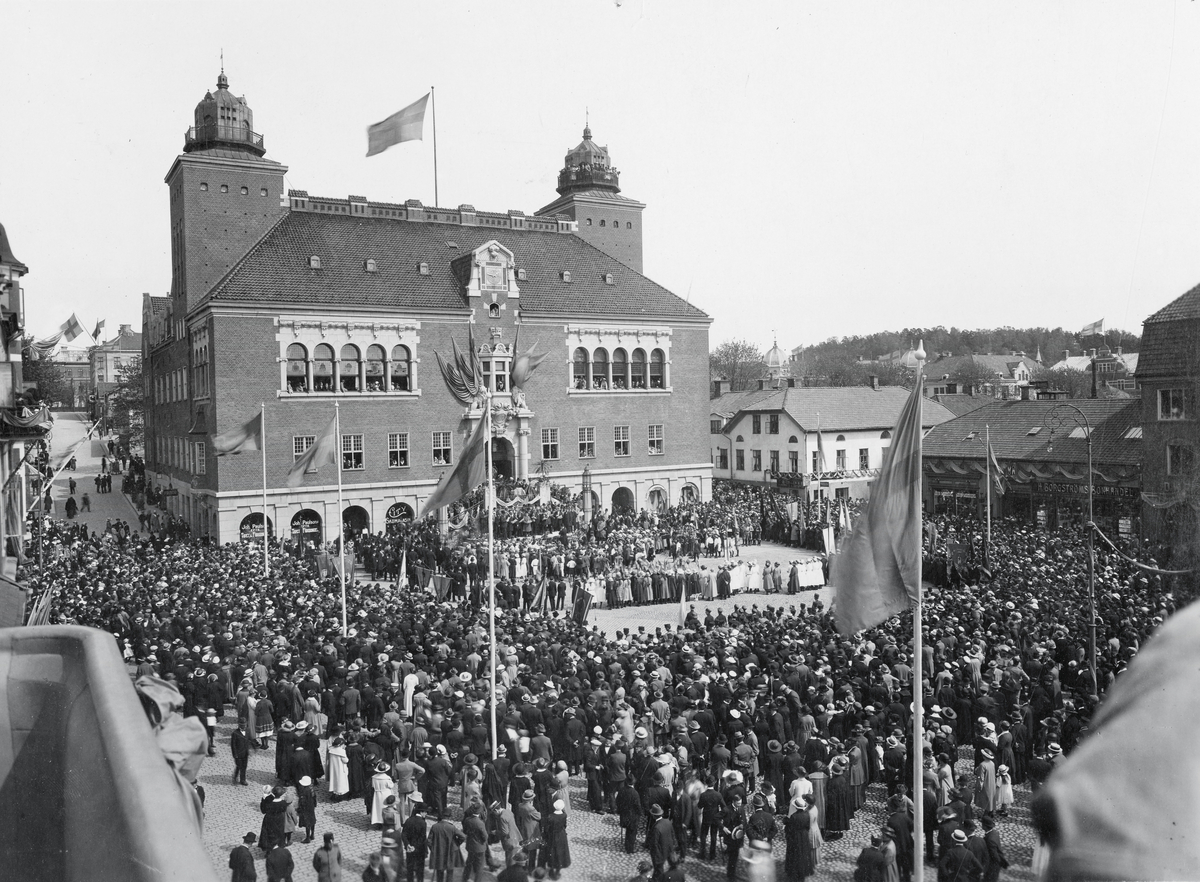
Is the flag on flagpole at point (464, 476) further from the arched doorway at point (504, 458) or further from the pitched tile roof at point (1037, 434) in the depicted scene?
the pitched tile roof at point (1037, 434)

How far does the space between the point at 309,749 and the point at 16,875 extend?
9.49 m

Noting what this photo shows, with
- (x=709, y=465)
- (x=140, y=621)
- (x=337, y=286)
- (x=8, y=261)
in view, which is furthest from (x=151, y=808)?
(x=709, y=465)

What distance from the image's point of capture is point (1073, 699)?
55.6ft

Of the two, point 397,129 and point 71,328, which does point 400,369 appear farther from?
point 397,129

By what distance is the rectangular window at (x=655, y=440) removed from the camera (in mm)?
50031

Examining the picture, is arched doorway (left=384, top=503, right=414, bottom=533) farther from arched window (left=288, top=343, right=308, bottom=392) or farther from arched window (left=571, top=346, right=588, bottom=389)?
arched window (left=571, top=346, right=588, bottom=389)

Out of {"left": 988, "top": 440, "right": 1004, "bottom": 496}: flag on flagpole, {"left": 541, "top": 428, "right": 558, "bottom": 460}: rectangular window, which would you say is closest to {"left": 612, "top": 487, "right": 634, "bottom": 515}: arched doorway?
{"left": 541, "top": 428, "right": 558, "bottom": 460}: rectangular window

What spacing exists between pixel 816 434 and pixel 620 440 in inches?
520

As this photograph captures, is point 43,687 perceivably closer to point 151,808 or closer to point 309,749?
point 151,808

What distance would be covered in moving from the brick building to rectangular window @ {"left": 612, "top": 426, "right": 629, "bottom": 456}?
0.41ft

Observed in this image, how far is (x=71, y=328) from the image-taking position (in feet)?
123

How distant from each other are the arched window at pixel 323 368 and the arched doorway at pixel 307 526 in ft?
18.9

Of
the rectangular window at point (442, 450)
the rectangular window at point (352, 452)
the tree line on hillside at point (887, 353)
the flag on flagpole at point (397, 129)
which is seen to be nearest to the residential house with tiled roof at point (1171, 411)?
the flag on flagpole at point (397, 129)

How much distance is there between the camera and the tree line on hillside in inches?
4149
